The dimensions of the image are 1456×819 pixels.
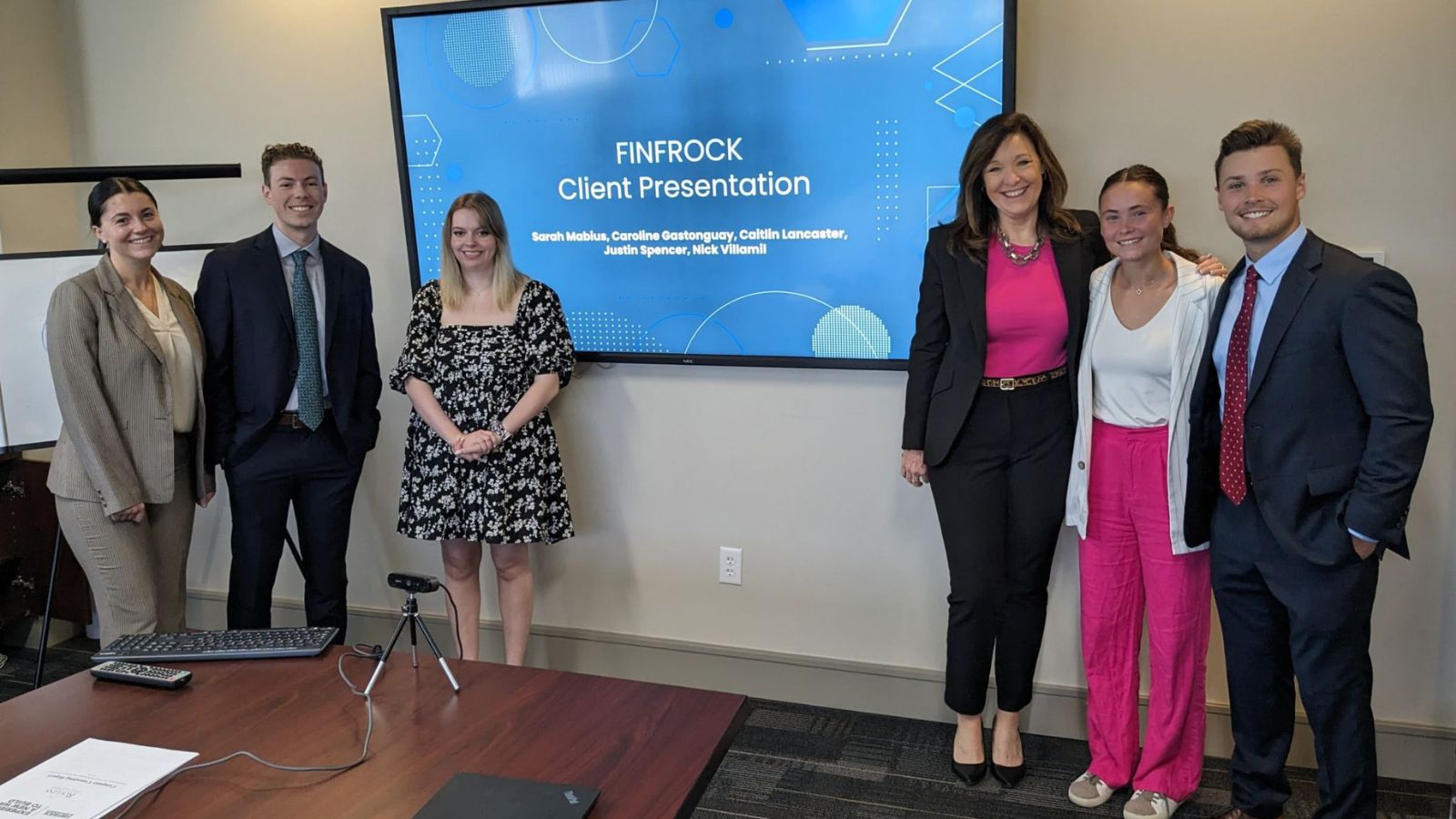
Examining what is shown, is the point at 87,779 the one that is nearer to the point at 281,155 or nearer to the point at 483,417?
the point at 483,417

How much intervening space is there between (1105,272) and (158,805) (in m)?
2.15

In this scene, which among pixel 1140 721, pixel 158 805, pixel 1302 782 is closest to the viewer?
pixel 158 805

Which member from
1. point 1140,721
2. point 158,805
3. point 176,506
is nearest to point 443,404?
point 176,506

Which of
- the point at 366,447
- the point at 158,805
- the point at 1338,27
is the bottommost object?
the point at 158,805

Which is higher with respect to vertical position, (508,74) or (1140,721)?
(508,74)

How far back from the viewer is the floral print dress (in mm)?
2881

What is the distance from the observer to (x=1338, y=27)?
246cm

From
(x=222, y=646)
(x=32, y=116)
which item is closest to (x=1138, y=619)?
(x=222, y=646)

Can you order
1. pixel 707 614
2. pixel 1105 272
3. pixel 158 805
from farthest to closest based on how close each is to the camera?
pixel 707 614
pixel 1105 272
pixel 158 805

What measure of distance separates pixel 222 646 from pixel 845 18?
2.10 meters

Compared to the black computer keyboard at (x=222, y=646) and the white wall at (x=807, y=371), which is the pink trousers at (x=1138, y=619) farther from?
the black computer keyboard at (x=222, y=646)

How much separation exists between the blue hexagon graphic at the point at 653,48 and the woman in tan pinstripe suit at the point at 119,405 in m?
1.36

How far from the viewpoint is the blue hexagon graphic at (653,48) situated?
2910mm

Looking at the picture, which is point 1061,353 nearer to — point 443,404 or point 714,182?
point 714,182
